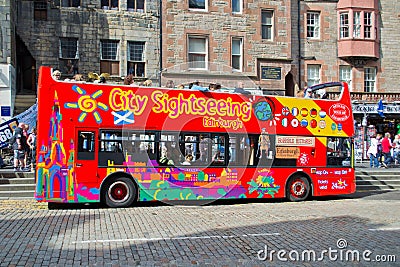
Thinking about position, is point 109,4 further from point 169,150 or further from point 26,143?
point 169,150

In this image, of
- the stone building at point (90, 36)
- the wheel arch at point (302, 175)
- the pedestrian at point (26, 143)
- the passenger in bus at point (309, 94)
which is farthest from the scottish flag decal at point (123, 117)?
the stone building at point (90, 36)

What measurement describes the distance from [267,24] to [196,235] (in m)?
21.1

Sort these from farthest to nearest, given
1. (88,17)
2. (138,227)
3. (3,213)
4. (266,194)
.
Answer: (88,17) → (266,194) → (3,213) → (138,227)

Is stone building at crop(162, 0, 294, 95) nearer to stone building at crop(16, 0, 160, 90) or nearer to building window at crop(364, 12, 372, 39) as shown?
stone building at crop(16, 0, 160, 90)

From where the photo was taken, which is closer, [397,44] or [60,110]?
[60,110]

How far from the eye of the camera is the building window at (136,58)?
2605 centimetres

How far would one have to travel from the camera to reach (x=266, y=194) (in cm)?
1569

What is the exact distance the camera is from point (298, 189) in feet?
53.4

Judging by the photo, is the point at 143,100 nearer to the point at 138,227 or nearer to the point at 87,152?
the point at 87,152

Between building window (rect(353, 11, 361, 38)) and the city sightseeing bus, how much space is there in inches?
563

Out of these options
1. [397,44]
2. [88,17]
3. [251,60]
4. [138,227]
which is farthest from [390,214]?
[397,44]

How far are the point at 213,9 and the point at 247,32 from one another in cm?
234

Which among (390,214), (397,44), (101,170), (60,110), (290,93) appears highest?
(397,44)

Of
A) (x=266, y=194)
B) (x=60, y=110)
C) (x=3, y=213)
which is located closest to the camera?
(x=3, y=213)
